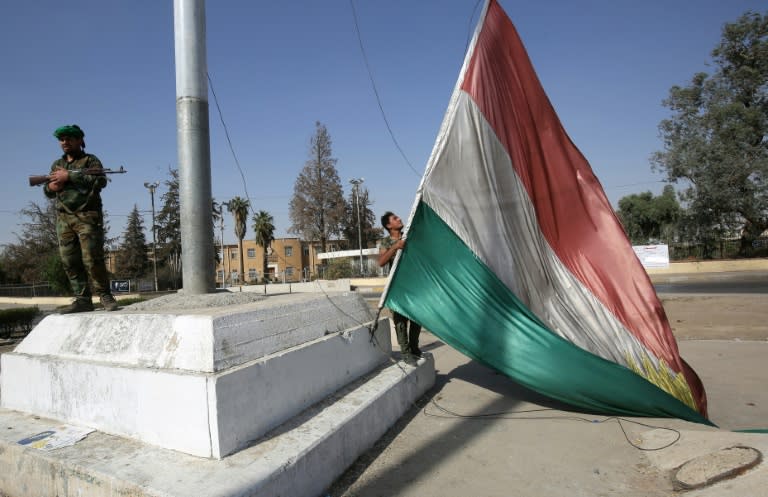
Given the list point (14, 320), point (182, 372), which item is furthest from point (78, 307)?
point (14, 320)

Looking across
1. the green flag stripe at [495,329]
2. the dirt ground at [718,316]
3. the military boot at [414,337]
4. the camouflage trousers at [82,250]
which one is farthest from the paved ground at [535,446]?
the dirt ground at [718,316]

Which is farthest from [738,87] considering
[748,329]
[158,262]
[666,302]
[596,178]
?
[158,262]

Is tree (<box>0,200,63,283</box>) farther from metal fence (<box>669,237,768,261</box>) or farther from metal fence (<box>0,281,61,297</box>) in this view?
metal fence (<box>669,237,768,261</box>)

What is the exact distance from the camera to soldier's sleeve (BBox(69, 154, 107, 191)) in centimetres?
404

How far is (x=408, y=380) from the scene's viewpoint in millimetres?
4609

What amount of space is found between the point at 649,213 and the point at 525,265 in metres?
46.8

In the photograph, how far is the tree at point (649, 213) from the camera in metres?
43.4

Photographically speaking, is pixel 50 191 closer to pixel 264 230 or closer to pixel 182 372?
pixel 182 372

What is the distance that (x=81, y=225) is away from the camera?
4.08 metres

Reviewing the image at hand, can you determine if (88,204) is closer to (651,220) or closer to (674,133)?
(674,133)

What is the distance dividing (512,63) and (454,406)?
3.85 metres

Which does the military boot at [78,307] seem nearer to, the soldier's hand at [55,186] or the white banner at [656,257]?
the soldier's hand at [55,186]

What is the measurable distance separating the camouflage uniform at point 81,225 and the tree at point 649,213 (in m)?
46.3

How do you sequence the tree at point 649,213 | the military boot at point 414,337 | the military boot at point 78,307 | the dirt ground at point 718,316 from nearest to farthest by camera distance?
the military boot at point 78,307 < the military boot at point 414,337 < the dirt ground at point 718,316 < the tree at point 649,213
